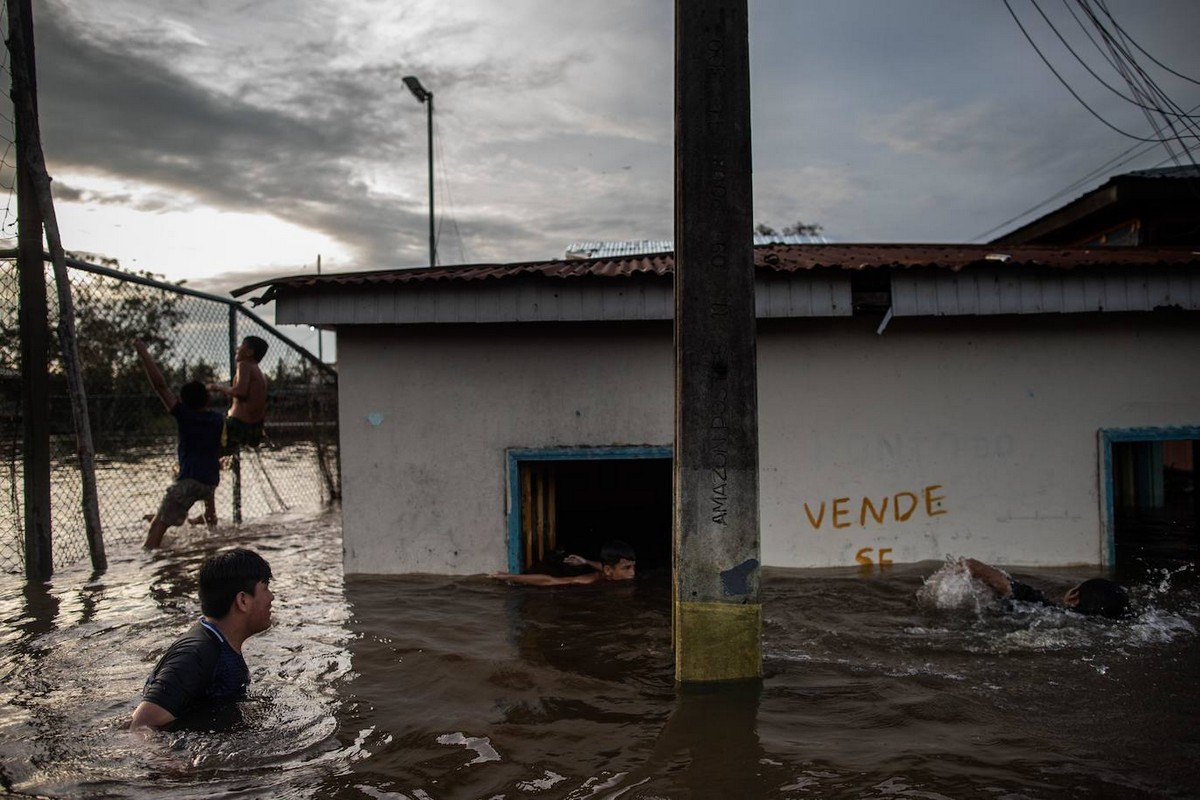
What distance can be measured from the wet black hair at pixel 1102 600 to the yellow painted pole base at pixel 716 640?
303cm

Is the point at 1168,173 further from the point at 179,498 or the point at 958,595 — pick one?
the point at 179,498

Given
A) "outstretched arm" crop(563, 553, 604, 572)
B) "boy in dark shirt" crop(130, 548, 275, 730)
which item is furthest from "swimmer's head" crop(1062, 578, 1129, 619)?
"boy in dark shirt" crop(130, 548, 275, 730)

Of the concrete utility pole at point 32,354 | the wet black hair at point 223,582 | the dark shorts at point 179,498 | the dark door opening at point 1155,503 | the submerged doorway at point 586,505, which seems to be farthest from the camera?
the dark shorts at point 179,498

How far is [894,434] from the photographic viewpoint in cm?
804

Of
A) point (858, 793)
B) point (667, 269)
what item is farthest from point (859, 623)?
point (667, 269)

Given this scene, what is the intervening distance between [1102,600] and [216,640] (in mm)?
5963

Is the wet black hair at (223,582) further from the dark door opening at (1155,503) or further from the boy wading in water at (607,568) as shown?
the dark door opening at (1155,503)

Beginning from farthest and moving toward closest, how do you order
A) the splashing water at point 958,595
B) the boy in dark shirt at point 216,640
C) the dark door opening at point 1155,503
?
the dark door opening at point 1155,503, the splashing water at point 958,595, the boy in dark shirt at point 216,640

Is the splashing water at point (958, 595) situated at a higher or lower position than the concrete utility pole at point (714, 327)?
lower

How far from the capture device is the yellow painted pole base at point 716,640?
4789mm

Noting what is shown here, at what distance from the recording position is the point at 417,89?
74.9 feet

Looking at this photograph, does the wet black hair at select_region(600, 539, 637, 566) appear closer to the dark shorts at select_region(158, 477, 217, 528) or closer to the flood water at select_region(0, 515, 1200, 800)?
the flood water at select_region(0, 515, 1200, 800)

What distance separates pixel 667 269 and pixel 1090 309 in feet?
12.5

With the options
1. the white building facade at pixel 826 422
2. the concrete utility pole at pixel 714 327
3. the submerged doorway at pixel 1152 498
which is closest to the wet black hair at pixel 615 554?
the white building facade at pixel 826 422
